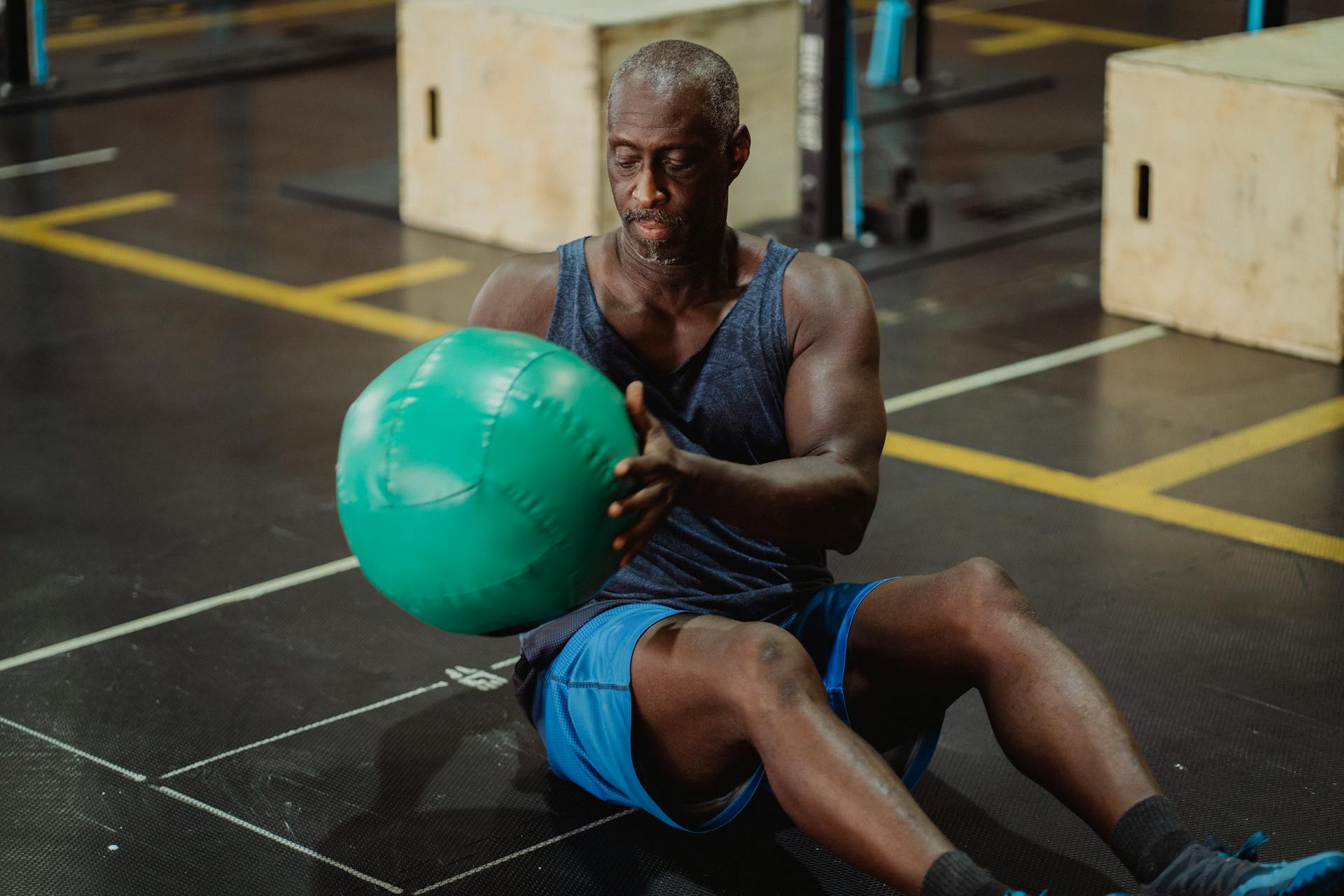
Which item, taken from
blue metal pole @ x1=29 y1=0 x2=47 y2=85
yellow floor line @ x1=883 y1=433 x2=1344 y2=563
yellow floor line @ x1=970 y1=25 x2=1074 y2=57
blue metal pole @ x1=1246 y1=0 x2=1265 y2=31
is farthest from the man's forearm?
yellow floor line @ x1=970 y1=25 x2=1074 y2=57

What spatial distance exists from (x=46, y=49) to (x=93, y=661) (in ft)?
27.3

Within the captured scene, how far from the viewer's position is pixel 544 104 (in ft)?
23.9

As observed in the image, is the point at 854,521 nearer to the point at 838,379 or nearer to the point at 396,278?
the point at 838,379

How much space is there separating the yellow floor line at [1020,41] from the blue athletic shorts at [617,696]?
29.4ft

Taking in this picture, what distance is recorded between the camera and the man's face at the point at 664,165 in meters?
2.83

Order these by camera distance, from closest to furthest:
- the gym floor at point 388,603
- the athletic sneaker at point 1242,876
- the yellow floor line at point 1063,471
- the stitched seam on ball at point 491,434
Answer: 1. the athletic sneaker at point 1242,876
2. the stitched seam on ball at point 491,434
3. the gym floor at point 388,603
4. the yellow floor line at point 1063,471

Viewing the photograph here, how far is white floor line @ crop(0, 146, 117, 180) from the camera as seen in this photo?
8.55 metres

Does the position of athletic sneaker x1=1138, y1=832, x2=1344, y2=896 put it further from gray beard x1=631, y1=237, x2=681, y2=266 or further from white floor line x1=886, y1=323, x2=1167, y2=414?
white floor line x1=886, y1=323, x2=1167, y2=414

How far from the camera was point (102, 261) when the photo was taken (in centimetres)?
723

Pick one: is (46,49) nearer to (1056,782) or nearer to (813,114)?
(813,114)

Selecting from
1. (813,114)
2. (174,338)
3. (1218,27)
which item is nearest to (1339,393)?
(813,114)

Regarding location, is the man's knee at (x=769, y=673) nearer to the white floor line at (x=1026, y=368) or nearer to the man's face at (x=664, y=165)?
the man's face at (x=664, y=165)

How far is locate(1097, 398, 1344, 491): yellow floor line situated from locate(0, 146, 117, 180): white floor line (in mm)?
5542

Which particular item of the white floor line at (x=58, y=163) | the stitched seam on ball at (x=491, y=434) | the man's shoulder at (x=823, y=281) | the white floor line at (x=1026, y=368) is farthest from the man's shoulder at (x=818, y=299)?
the white floor line at (x=58, y=163)
